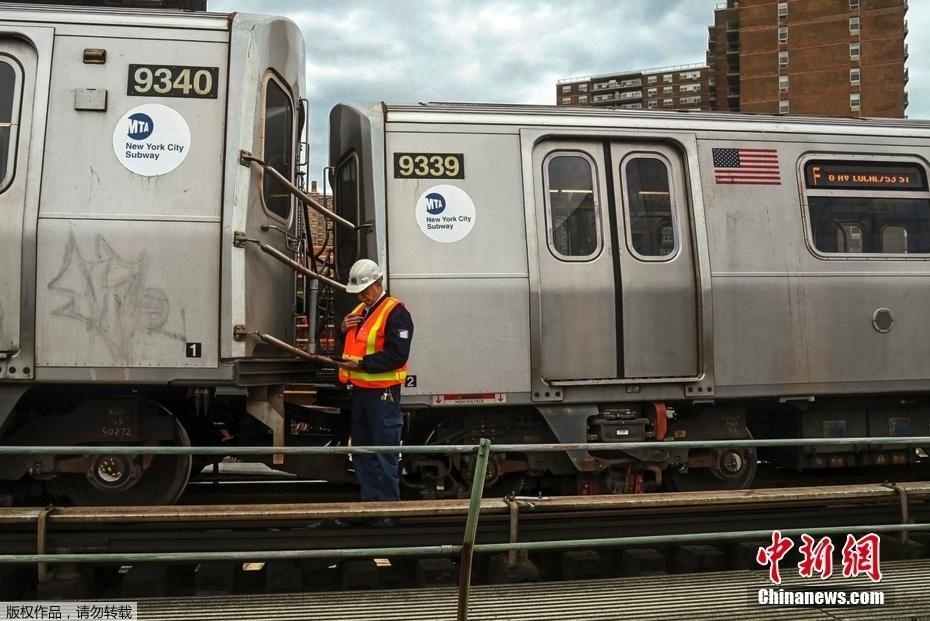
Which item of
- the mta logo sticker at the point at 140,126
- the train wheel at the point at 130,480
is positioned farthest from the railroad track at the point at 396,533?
the mta logo sticker at the point at 140,126

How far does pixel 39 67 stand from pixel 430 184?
2932 mm

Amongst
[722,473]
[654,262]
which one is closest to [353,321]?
[654,262]

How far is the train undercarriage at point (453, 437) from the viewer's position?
17.1 ft

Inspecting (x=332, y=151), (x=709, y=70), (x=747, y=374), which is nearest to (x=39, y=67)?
(x=332, y=151)

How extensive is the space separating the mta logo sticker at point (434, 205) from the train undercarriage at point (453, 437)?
169cm

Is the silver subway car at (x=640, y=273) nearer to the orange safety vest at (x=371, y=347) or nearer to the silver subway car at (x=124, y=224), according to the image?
the orange safety vest at (x=371, y=347)

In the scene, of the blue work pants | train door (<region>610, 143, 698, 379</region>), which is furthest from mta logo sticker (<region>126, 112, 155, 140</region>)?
train door (<region>610, 143, 698, 379</region>)

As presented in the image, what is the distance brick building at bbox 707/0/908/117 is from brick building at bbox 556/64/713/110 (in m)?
34.8

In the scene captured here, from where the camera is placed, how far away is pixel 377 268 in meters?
5.11

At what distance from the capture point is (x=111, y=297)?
191 inches

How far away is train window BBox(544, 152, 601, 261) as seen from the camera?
5.91 meters

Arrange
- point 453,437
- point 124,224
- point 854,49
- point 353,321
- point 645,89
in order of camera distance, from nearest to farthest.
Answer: point 124,224 → point 353,321 → point 453,437 → point 854,49 → point 645,89

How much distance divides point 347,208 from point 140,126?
6.06 feet

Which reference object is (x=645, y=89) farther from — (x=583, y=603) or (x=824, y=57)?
(x=583, y=603)
